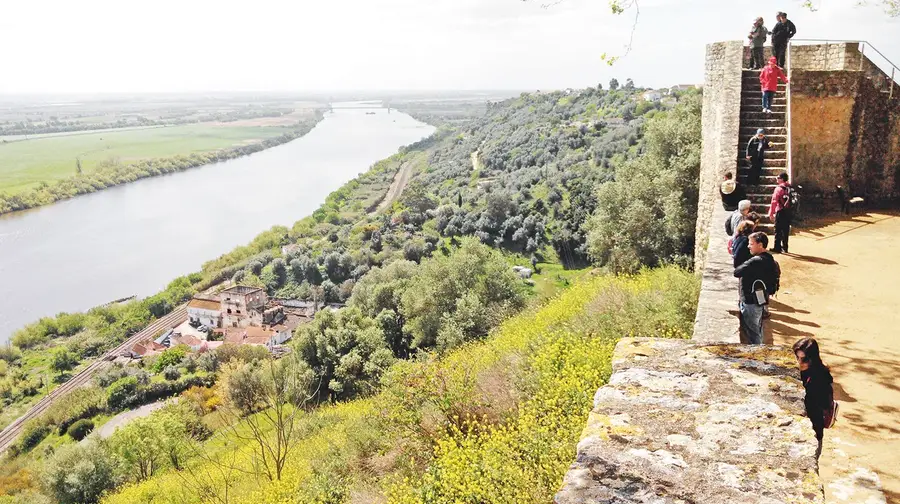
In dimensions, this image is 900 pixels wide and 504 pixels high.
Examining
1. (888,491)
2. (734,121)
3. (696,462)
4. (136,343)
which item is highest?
(734,121)

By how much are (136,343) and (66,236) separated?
40032 millimetres

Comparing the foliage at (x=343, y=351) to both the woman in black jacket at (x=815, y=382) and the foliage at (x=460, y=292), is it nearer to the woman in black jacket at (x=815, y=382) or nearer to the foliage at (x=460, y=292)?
the foliage at (x=460, y=292)

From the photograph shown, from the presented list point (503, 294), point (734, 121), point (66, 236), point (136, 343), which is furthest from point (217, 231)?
point (734, 121)

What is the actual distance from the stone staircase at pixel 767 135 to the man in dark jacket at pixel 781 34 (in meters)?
0.60

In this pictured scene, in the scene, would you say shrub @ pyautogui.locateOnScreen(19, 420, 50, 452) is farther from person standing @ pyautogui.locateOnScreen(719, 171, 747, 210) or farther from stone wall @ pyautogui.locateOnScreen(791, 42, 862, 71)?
stone wall @ pyautogui.locateOnScreen(791, 42, 862, 71)

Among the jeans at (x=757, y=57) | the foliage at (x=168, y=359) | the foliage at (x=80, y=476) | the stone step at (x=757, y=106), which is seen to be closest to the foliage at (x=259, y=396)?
the foliage at (x=80, y=476)

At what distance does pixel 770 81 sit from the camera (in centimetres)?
1036

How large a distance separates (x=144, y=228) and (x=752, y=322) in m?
83.8

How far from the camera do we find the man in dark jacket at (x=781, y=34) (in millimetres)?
11383

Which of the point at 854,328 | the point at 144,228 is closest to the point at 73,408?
the point at 854,328

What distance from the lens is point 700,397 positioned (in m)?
2.50

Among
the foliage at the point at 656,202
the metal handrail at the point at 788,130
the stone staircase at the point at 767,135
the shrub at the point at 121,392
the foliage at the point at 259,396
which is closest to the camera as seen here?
the stone staircase at the point at 767,135

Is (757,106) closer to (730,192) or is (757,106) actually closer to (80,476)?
(730,192)

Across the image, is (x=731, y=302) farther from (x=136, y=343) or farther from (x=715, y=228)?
(x=136, y=343)
